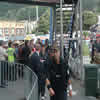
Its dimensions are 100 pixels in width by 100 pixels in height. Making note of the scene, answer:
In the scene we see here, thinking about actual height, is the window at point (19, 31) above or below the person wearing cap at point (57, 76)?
above

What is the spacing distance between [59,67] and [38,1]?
8.22 meters

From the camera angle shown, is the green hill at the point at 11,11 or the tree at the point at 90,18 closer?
the green hill at the point at 11,11

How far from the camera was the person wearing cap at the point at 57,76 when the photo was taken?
13.9 ft

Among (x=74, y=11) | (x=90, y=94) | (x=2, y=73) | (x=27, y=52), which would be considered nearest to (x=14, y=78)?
(x=2, y=73)

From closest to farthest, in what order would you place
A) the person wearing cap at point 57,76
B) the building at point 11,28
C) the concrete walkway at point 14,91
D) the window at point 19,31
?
the person wearing cap at point 57,76 < the concrete walkway at point 14,91 < the building at point 11,28 < the window at point 19,31

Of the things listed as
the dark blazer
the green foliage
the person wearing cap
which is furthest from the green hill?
the person wearing cap

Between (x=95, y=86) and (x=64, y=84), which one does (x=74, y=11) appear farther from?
(x=64, y=84)

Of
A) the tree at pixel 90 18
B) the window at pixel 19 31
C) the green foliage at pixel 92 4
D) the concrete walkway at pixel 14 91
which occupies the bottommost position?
the concrete walkway at pixel 14 91

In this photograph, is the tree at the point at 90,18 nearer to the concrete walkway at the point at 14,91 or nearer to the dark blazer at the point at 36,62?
the concrete walkway at the point at 14,91

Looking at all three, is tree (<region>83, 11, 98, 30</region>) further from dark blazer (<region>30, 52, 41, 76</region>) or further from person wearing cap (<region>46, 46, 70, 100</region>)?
person wearing cap (<region>46, 46, 70, 100</region>)

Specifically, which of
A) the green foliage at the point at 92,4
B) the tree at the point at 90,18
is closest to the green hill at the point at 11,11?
the green foliage at the point at 92,4

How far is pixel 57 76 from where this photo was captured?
4270 mm

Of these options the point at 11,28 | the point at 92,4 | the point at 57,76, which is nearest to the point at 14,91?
the point at 57,76

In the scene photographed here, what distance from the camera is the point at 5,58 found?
897 centimetres
